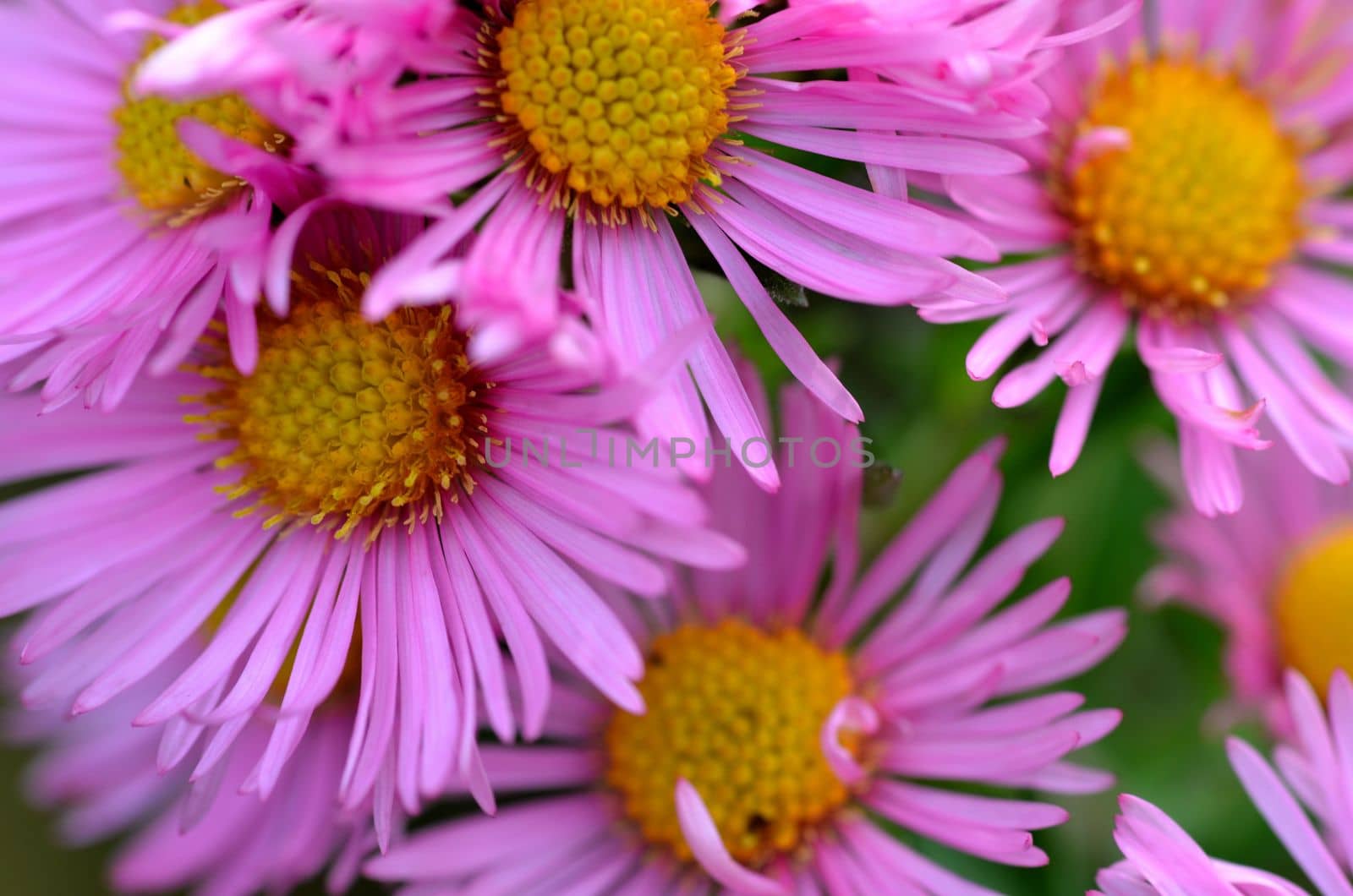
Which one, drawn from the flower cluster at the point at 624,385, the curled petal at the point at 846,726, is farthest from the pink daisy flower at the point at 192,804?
the curled petal at the point at 846,726

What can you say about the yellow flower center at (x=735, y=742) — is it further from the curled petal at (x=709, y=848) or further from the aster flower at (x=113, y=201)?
the aster flower at (x=113, y=201)

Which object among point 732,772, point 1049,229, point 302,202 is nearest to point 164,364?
point 302,202

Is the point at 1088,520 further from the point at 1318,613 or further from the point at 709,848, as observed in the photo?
the point at 709,848

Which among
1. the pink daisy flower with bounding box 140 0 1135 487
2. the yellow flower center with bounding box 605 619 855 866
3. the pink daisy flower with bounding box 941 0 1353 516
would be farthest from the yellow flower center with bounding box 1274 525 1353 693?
the pink daisy flower with bounding box 140 0 1135 487

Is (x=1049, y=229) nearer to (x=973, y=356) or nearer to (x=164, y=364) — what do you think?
(x=973, y=356)

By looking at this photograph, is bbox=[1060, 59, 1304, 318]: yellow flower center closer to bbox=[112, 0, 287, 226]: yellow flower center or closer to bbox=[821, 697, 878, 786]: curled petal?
bbox=[821, 697, 878, 786]: curled petal

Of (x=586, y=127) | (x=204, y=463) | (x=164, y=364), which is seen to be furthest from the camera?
(x=204, y=463)
